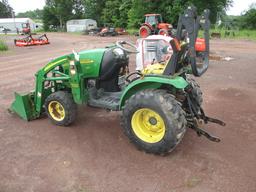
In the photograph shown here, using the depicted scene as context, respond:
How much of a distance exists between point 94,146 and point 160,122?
3.17 ft

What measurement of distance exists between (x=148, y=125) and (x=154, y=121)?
12cm

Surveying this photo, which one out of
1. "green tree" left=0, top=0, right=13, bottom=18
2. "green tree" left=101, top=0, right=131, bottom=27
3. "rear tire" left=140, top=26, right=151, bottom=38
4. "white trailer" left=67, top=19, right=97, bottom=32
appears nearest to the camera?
"rear tire" left=140, top=26, right=151, bottom=38

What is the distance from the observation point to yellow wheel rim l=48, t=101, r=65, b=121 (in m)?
4.10

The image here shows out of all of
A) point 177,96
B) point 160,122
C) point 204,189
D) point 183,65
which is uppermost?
point 183,65

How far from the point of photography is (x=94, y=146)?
3.51m

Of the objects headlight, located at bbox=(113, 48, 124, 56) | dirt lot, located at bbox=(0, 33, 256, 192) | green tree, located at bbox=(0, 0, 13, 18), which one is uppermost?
green tree, located at bbox=(0, 0, 13, 18)

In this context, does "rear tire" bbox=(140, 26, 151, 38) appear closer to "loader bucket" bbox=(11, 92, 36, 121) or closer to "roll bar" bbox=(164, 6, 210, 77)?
"loader bucket" bbox=(11, 92, 36, 121)

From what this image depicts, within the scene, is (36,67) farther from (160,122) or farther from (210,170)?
(210,170)

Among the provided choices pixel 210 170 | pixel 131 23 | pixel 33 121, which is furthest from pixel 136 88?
pixel 131 23

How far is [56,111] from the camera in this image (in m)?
4.19

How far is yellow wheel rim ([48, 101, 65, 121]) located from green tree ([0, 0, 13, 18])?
261 feet

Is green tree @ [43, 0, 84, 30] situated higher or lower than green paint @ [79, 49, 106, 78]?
higher

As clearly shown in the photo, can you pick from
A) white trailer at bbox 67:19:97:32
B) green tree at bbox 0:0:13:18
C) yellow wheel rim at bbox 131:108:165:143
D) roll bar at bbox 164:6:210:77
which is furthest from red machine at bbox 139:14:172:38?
green tree at bbox 0:0:13:18

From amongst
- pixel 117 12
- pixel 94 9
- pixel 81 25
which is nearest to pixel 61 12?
pixel 94 9
